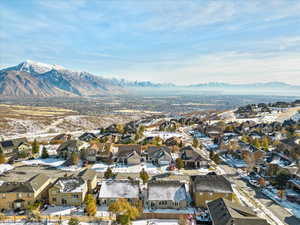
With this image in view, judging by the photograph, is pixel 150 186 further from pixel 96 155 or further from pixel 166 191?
pixel 96 155

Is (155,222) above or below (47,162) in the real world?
above

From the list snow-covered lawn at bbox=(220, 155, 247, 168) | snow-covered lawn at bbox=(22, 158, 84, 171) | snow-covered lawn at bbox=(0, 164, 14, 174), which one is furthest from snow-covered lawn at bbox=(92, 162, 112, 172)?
snow-covered lawn at bbox=(220, 155, 247, 168)

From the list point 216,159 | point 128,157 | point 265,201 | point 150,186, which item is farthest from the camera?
point 128,157

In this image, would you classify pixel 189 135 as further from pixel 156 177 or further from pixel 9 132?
pixel 9 132

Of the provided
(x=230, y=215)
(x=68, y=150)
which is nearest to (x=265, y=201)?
(x=230, y=215)

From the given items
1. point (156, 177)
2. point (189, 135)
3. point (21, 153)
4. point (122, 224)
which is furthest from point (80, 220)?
point (189, 135)

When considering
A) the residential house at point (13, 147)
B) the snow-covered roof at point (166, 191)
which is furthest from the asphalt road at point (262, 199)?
the residential house at point (13, 147)
